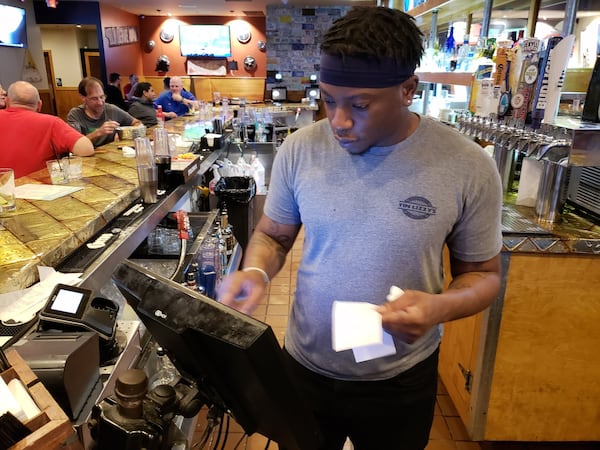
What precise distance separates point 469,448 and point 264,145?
4.26 metres

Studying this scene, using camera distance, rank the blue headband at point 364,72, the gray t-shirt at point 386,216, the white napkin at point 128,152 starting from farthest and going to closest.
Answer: the white napkin at point 128,152
the gray t-shirt at point 386,216
the blue headband at point 364,72

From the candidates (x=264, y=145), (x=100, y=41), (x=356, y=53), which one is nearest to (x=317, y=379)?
(x=356, y=53)

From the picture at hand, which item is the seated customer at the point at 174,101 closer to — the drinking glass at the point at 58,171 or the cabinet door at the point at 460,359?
the drinking glass at the point at 58,171

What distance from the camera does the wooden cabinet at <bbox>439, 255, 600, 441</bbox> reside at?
2.07m

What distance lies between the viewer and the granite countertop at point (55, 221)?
1376mm

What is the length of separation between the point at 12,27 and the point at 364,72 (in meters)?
10.6

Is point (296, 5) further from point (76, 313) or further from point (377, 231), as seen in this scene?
point (76, 313)

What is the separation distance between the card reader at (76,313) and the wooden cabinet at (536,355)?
62.1 inches

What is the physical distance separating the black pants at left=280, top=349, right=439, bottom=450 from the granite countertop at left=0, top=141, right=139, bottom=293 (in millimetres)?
797

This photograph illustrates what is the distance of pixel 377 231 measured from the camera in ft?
3.93

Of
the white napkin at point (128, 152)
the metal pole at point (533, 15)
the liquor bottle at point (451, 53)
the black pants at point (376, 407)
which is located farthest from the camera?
the liquor bottle at point (451, 53)

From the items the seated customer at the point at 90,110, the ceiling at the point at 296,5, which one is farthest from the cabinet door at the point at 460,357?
the seated customer at the point at 90,110

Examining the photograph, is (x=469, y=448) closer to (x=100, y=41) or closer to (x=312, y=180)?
(x=312, y=180)

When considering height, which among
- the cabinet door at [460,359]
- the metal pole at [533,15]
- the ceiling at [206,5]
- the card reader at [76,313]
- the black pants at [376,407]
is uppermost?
the ceiling at [206,5]
